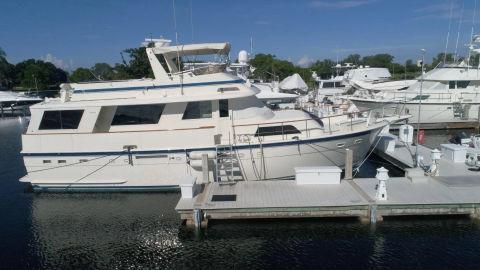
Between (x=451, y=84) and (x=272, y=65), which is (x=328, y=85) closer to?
(x=451, y=84)

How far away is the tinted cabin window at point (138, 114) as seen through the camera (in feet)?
44.9

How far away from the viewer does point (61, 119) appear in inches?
546

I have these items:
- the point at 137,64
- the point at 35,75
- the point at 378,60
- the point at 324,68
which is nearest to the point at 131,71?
the point at 137,64

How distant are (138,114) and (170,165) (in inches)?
92.9

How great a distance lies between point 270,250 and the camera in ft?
31.4

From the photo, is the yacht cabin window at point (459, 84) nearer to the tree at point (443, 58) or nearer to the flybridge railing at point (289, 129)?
the tree at point (443, 58)

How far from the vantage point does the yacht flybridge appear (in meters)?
13.0

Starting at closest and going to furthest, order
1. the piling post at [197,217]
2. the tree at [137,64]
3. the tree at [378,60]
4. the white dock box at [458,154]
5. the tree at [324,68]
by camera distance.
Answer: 1. the piling post at [197,217]
2. the white dock box at [458,154]
3. the tree at [137,64]
4. the tree at [324,68]
5. the tree at [378,60]

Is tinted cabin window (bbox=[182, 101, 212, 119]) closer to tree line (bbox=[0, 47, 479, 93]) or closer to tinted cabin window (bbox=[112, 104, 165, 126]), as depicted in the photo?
tinted cabin window (bbox=[112, 104, 165, 126])

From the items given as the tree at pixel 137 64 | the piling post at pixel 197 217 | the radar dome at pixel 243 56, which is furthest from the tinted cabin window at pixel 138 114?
the tree at pixel 137 64

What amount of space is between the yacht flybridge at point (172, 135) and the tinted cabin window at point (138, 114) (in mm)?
38

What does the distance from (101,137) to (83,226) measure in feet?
11.3

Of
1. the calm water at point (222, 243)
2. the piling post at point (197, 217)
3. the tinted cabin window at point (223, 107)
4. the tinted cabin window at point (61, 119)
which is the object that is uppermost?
the tinted cabin window at point (223, 107)

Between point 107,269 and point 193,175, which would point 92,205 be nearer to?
point 193,175
